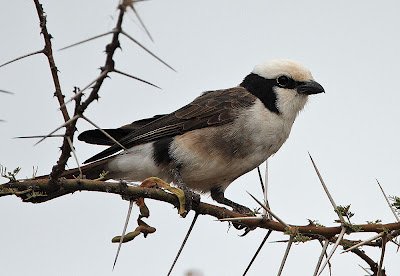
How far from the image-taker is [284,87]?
5277 millimetres

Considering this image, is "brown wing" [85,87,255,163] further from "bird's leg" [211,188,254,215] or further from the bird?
"bird's leg" [211,188,254,215]

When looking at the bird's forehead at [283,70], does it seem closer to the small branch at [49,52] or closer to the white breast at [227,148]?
the white breast at [227,148]

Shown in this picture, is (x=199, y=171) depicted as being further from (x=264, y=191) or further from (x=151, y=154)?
(x=264, y=191)

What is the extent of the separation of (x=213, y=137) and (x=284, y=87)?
778 mm

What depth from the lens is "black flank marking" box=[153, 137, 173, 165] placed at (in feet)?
15.7

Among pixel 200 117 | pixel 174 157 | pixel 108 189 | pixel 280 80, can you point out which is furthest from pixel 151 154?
pixel 108 189

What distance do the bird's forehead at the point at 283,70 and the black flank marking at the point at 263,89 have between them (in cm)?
4

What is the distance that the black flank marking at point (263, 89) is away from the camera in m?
5.16

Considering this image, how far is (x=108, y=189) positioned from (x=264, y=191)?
0.70 m

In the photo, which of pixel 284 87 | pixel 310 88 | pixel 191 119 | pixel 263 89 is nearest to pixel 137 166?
pixel 191 119

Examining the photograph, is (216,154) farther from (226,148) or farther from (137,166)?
(137,166)

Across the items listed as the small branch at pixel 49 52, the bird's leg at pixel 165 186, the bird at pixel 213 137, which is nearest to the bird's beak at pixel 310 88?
the bird at pixel 213 137

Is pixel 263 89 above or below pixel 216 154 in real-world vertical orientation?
above

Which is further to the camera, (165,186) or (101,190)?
(165,186)
